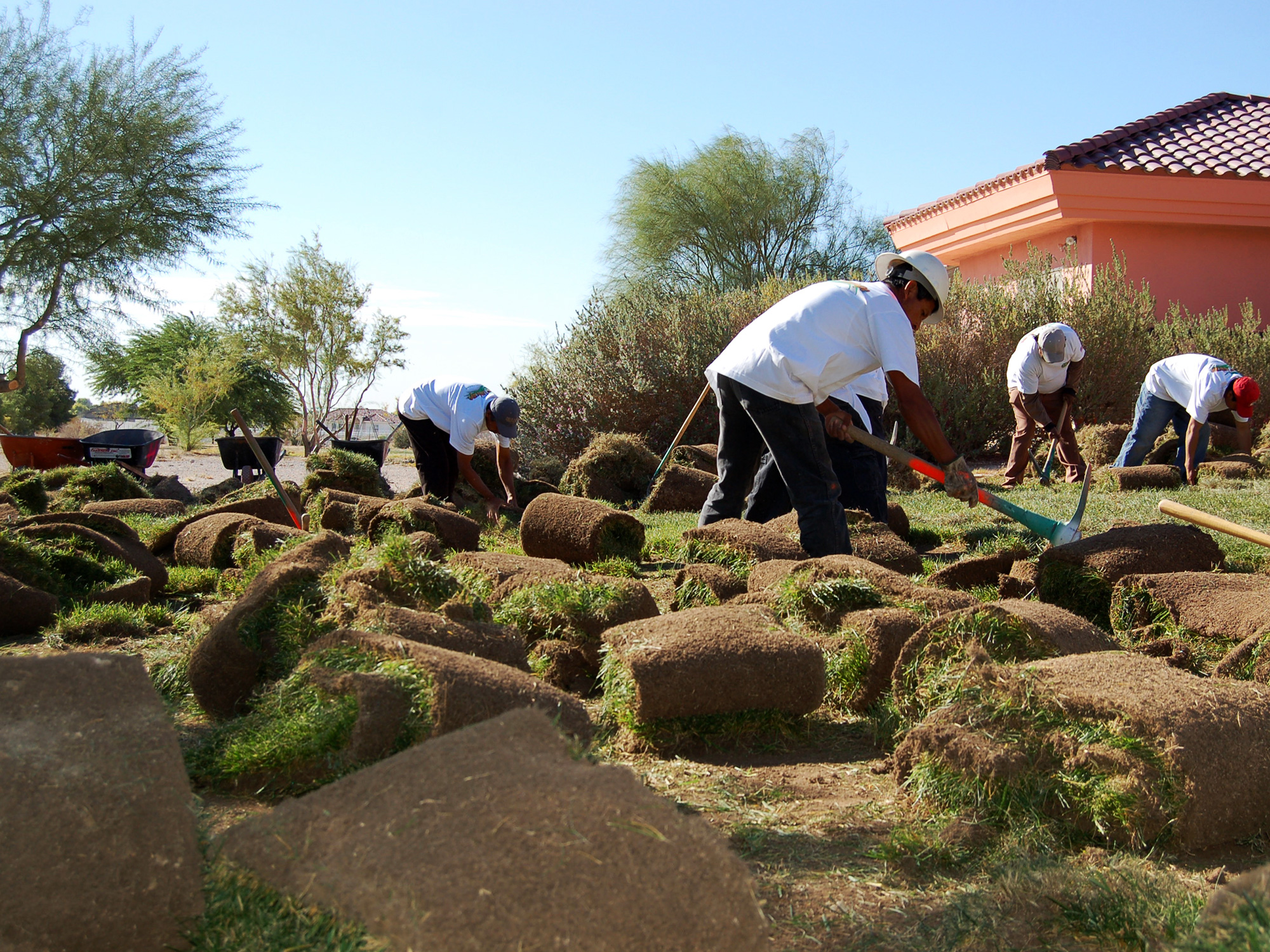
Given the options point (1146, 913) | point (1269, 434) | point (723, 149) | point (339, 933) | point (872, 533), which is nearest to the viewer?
point (339, 933)

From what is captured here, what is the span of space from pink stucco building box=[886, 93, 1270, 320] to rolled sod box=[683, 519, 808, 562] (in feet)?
37.6

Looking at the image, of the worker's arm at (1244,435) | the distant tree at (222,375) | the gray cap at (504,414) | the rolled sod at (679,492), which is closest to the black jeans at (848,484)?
the gray cap at (504,414)

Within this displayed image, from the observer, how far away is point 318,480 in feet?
30.3

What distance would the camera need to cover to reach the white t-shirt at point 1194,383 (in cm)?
947

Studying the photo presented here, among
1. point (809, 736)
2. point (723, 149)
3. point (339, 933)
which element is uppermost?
point (723, 149)

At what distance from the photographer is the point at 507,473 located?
28.7 feet

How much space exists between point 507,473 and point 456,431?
65cm

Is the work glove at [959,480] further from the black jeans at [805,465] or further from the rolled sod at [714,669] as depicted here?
the rolled sod at [714,669]

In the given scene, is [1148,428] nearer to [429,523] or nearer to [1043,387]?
[1043,387]

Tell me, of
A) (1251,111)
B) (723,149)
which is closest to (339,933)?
(1251,111)

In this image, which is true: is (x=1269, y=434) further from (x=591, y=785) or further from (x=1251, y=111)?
(x=591, y=785)

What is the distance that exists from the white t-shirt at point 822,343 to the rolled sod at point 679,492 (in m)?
4.01

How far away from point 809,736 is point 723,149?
27.8m

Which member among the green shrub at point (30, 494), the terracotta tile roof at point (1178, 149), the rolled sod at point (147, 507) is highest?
the terracotta tile roof at point (1178, 149)
